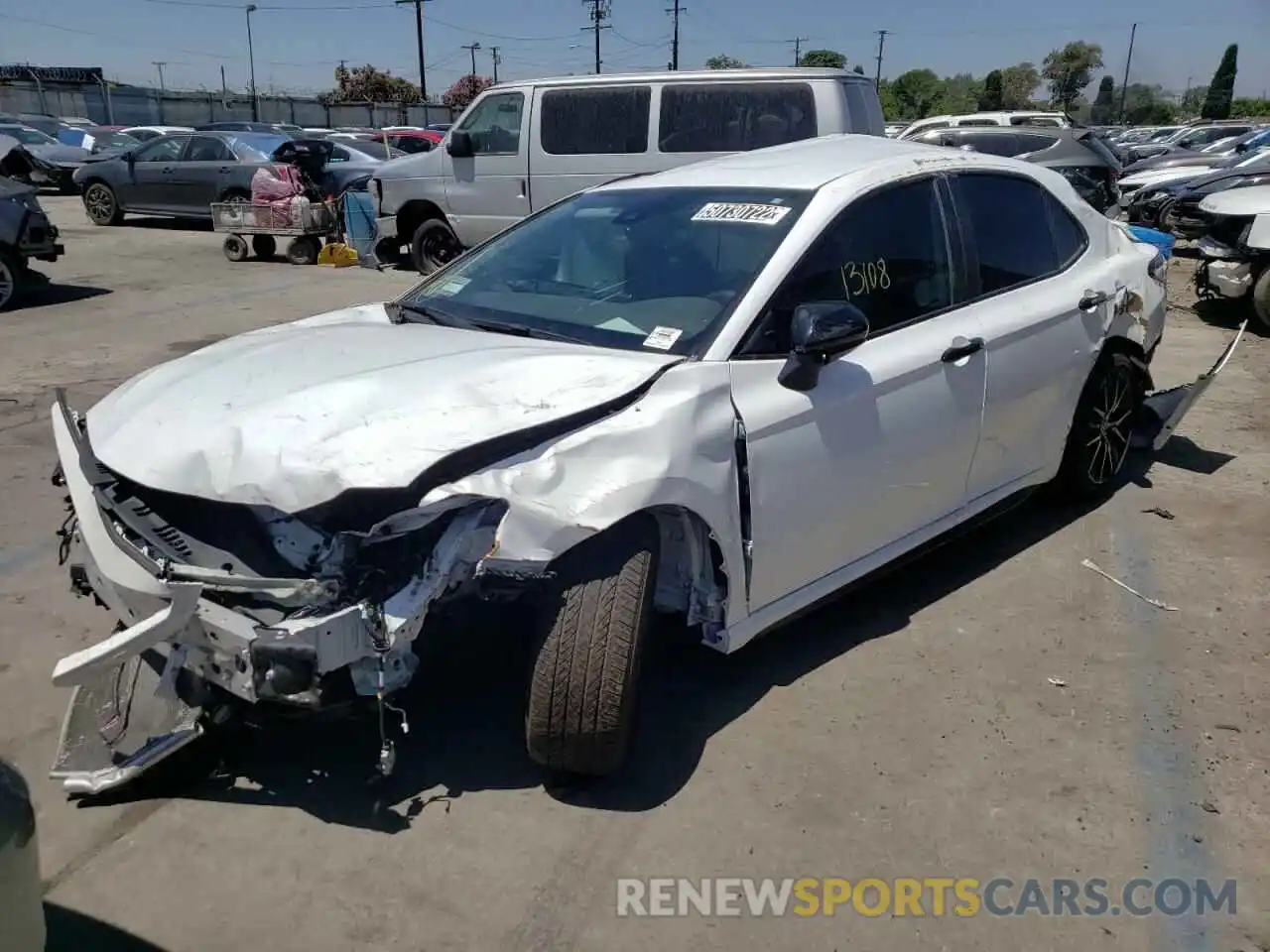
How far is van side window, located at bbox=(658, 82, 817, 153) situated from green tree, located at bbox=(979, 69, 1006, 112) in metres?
64.6

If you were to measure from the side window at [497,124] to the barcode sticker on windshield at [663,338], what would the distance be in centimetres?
821

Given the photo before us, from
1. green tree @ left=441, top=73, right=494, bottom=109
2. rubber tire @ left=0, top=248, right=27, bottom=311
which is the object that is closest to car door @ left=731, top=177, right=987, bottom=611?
rubber tire @ left=0, top=248, right=27, bottom=311

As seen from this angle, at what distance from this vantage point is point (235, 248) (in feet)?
46.3

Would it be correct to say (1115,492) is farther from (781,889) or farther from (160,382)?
(160,382)

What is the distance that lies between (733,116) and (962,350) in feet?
20.5

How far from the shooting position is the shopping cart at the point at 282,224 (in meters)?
13.7

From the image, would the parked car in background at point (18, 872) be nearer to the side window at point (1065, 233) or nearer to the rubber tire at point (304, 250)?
the side window at point (1065, 233)

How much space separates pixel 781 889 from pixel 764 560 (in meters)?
0.96

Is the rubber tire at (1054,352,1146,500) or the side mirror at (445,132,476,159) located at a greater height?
the side mirror at (445,132,476,159)

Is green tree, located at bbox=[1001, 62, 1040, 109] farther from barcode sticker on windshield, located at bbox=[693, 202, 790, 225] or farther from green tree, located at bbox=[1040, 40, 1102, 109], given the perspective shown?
barcode sticker on windshield, located at bbox=[693, 202, 790, 225]

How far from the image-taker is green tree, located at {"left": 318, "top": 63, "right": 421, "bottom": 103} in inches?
2717

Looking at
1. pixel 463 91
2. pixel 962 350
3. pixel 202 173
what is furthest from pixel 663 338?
pixel 463 91

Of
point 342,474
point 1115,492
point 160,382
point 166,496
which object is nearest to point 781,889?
point 342,474

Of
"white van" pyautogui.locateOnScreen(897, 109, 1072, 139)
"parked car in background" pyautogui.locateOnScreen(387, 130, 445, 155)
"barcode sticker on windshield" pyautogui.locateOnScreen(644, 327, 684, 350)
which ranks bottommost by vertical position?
"barcode sticker on windshield" pyautogui.locateOnScreen(644, 327, 684, 350)
